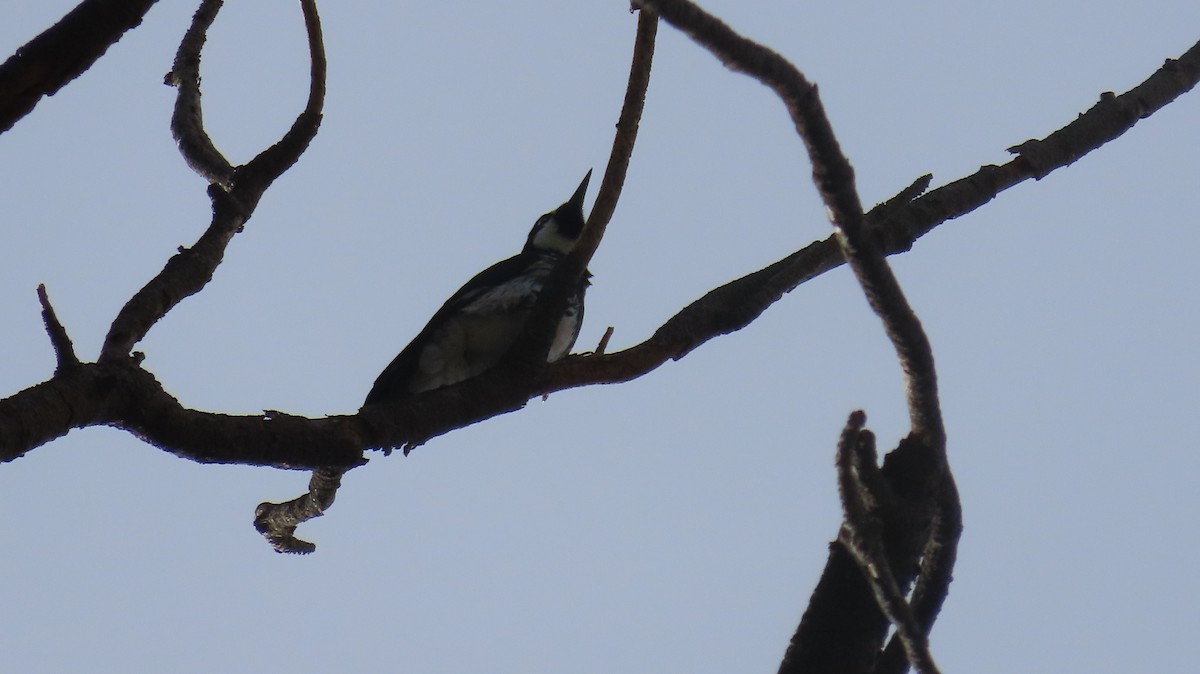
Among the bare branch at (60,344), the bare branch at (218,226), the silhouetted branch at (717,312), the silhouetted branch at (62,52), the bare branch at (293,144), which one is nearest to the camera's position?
the silhouetted branch at (62,52)

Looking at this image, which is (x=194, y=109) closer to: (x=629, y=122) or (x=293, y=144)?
(x=293, y=144)

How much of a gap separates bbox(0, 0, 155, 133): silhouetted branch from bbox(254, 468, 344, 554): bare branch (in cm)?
168

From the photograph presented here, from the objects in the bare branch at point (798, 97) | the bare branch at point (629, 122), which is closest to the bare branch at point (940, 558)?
the bare branch at point (798, 97)

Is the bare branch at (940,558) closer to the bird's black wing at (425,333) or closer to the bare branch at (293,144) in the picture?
the bare branch at (293,144)

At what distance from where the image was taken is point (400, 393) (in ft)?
18.5

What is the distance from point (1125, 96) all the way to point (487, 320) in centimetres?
285

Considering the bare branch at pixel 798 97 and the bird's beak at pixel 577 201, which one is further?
the bird's beak at pixel 577 201

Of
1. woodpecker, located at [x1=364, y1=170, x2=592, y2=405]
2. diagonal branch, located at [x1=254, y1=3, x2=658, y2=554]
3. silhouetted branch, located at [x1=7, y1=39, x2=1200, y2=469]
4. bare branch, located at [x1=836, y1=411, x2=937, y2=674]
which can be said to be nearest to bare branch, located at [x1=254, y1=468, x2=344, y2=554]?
diagonal branch, located at [x1=254, y1=3, x2=658, y2=554]

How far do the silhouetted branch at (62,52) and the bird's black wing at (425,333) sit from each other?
286 centimetres

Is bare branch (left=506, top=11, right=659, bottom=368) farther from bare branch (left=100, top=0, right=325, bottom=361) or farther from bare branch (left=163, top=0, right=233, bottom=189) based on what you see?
bare branch (left=163, top=0, right=233, bottom=189)

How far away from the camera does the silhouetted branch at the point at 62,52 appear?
245 cm

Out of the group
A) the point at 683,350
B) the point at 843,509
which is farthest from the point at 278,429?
the point at 843,509

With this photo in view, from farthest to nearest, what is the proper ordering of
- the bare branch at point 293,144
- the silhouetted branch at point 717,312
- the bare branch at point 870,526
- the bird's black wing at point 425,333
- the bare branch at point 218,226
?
the bird's black wing at point 425,333 < the bare branch at point 293,144 < the silhouetted branch at point 717,312 < the bare branch at point 218,226 < the bare branch at point 870,526

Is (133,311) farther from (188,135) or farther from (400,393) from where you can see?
(400,393)
